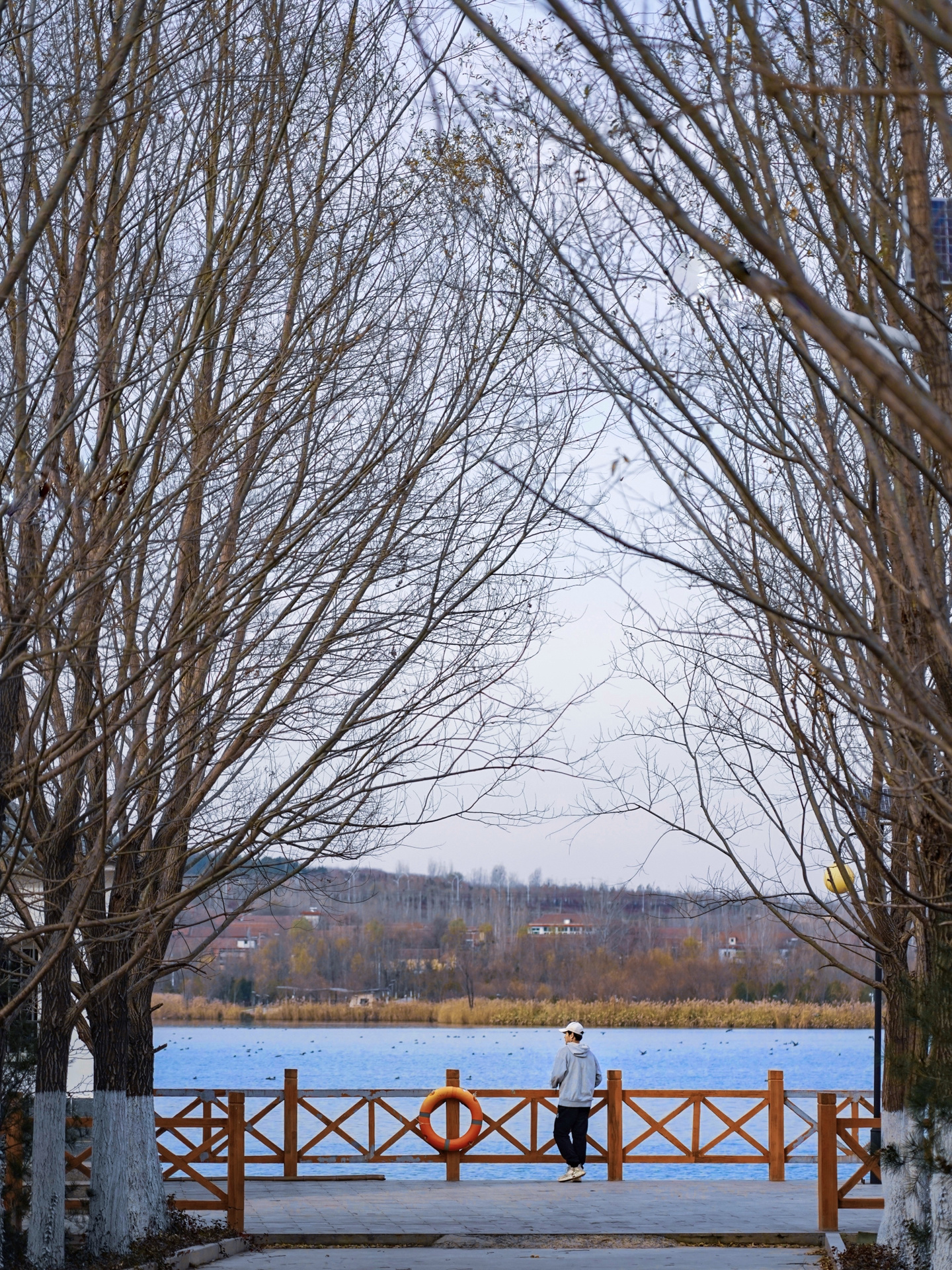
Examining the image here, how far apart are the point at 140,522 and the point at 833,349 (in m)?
4.42

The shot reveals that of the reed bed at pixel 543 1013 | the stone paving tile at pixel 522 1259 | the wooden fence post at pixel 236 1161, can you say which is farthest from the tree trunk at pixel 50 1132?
the reed bed at pixel 543 1013

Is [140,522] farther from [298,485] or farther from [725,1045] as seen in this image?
[725,1045]

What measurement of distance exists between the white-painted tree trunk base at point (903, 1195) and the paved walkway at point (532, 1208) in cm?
196

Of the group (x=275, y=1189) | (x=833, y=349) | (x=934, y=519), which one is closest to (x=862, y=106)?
(x=934, y=519)

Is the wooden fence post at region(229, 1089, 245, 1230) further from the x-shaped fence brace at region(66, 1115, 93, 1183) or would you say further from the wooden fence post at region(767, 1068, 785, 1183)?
the wooden fence post at region(767, 1068, 785, 1183)

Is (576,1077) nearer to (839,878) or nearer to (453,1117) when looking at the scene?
(453,1117)

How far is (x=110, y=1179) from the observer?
28.5 ft

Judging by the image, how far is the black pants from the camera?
13086 millimetres

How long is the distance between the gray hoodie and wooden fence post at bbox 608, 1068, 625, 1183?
0.50 feet

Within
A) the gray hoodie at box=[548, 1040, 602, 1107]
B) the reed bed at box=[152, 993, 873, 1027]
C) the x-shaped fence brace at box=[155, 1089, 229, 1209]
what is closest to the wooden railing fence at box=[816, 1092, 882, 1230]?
the gray hoodie at box=[548, 1040, 602, 1107]

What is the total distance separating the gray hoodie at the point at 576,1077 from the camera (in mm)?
12984

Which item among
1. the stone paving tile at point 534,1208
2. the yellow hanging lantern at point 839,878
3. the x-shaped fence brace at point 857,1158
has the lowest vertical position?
the stone paving tile at point 534,1208

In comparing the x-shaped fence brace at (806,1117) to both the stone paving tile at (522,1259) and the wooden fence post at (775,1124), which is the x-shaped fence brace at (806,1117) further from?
the stone paving tile at (522,1259)

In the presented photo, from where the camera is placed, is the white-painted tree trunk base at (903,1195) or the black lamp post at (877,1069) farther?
the black lamp post at (877,1069)
